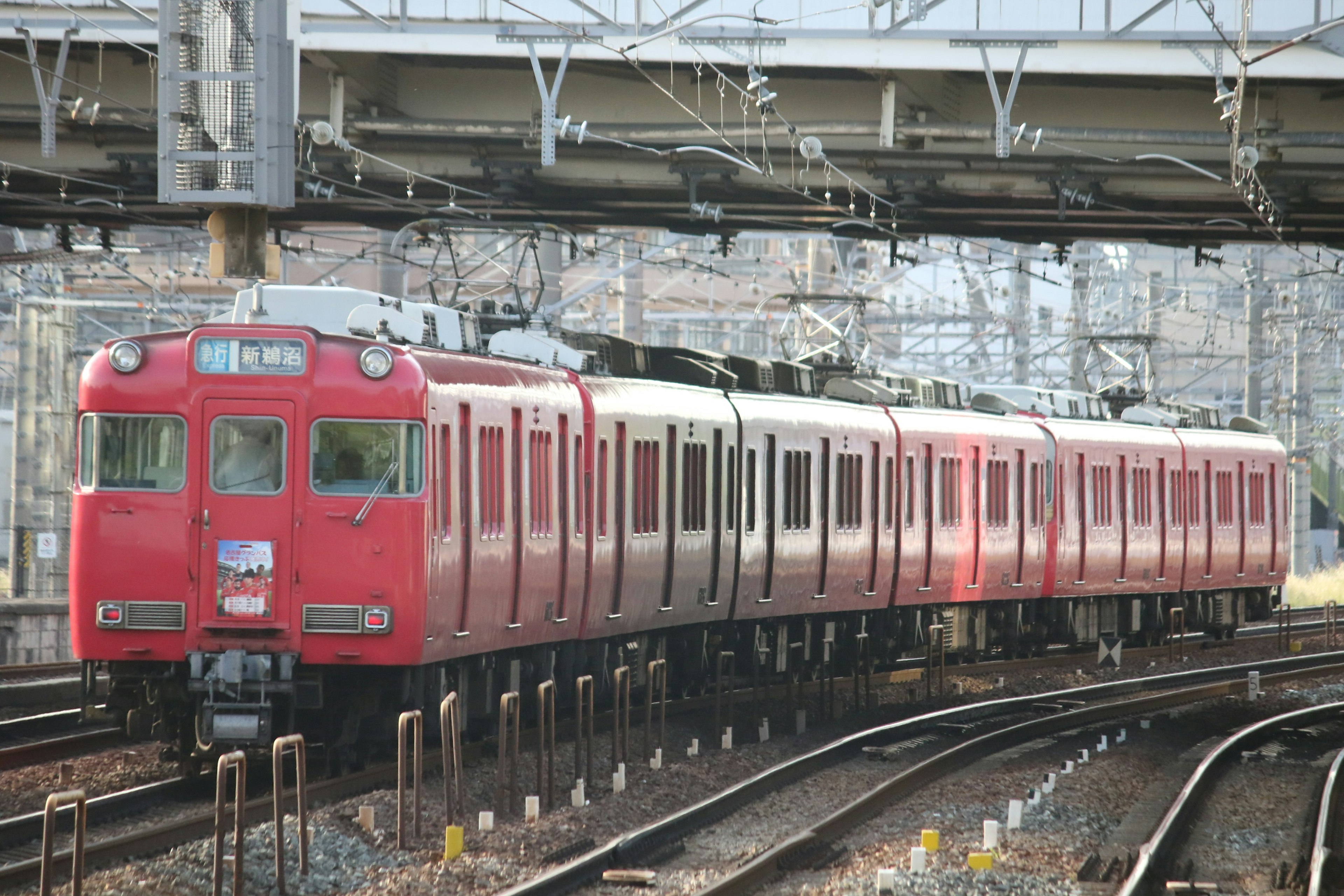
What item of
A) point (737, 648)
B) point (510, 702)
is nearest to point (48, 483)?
point (737, 648)

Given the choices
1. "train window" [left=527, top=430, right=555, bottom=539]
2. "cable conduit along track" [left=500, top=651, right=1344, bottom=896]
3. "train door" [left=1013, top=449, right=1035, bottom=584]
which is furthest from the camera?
"train door" [left=1013, top=449, right=1035, bottom=584]

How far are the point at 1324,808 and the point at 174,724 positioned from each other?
7.27m

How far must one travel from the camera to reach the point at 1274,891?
32.1 ft

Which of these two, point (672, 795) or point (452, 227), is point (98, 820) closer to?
point (672, 795)

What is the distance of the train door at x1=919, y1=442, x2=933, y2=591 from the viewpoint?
2289cm

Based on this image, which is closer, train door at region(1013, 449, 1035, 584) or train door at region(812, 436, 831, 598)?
train door at region(812, 436, 831, 598)

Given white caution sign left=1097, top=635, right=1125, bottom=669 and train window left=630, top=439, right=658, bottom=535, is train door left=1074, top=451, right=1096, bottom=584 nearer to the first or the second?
white caution sign left=1097, top=635, right=1125, bottom=669

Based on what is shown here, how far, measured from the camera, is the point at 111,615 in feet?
39.2

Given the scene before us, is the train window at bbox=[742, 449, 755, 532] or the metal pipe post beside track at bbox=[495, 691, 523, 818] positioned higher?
the train window at bbox=[742, 449, 755, 532]

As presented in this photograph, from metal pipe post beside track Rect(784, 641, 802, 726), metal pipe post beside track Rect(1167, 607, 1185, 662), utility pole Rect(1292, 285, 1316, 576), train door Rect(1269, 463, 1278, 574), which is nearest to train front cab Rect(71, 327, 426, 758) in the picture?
metal pipe post beside track Rect(784, 641, 802, 726)

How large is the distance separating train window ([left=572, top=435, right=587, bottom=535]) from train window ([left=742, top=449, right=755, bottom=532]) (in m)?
3.78

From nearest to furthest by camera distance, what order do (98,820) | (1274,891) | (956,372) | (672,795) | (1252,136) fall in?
(1274,891) < (98,820) < (672,795) < (1252,136) < (956,372)

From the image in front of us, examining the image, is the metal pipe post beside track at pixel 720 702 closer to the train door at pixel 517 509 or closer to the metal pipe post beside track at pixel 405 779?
the train door at pixel 517 509

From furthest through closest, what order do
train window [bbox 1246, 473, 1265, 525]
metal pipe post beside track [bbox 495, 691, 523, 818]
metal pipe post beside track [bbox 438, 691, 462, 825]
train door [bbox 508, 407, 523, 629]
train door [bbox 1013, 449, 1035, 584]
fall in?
train window [bbox 1246, 473, 1265, 525] → train door [bbox 1013, 449, 1035, 584] → train door [bbox 508, 407, 523, 629] → metal pipe post beside track [bbox 495, 691, 523, 818] → metal pipe post beside track [bbox 438, 691, 462, 825]
